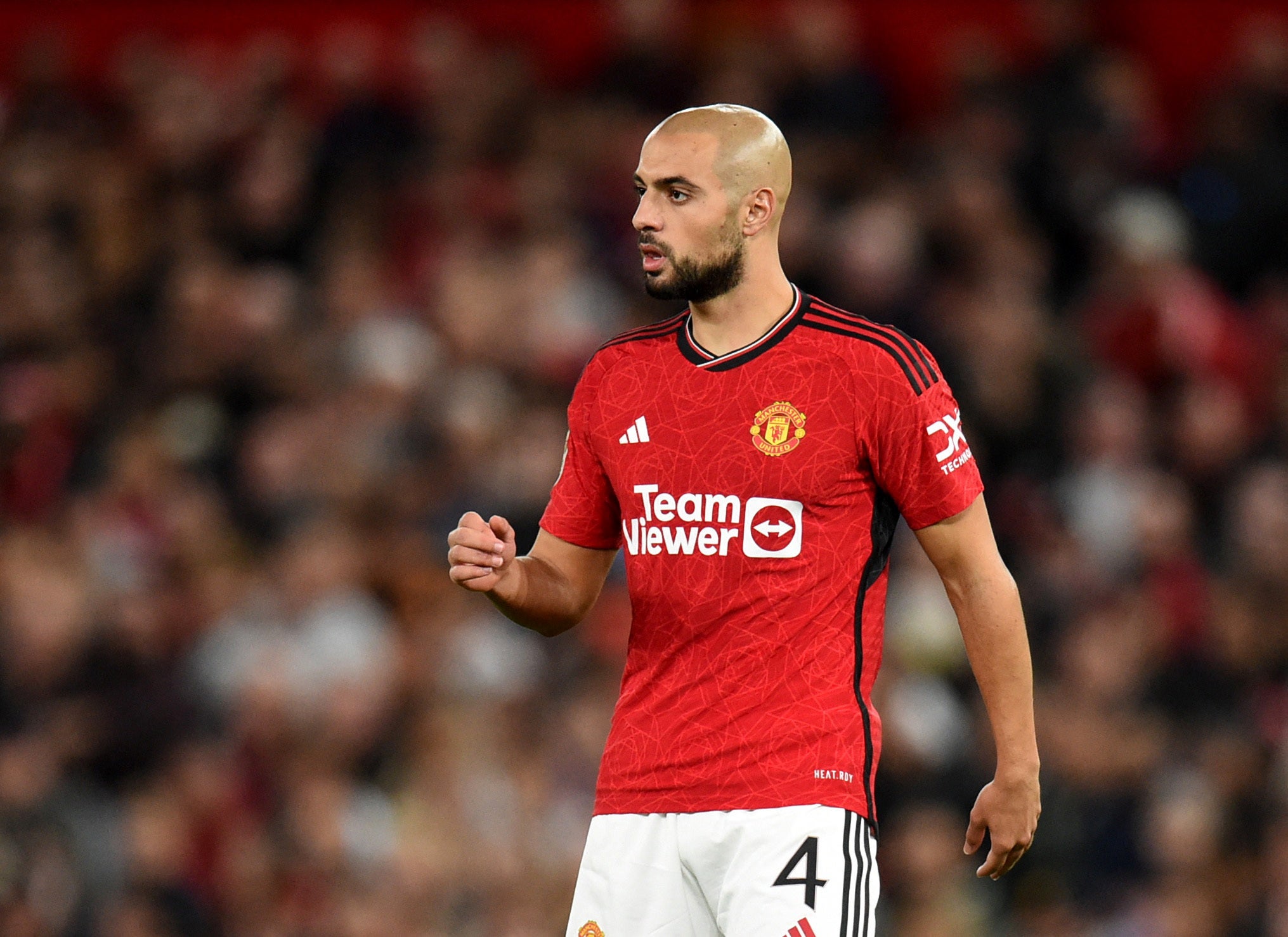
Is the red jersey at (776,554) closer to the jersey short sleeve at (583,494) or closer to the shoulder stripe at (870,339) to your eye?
the shoulder stripe at (870,339)

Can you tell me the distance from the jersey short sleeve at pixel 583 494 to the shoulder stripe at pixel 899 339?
58 cm

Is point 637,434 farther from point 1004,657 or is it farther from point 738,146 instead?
point 1004,657

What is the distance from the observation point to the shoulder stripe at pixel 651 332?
455 centimetres

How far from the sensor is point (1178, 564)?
941 cm

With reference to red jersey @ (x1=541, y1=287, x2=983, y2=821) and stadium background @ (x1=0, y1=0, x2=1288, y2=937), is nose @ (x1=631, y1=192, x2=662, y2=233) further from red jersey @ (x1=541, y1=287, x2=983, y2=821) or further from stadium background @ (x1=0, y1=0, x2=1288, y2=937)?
stadium background @ (x1=0, y1=0, x2=1288, y2=937)

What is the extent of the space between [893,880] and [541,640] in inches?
78.6

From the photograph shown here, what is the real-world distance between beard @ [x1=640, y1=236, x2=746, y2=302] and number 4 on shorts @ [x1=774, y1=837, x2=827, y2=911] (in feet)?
3.82

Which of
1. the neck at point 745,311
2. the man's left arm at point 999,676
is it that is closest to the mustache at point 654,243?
the neck at point 745,311

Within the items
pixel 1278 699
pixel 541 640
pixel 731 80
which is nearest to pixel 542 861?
pixel 541 640

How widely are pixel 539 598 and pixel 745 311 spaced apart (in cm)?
78

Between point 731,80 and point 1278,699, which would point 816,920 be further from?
point 731,80

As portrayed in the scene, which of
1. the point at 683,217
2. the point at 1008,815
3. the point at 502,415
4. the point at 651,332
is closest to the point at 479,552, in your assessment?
the point at 651,332

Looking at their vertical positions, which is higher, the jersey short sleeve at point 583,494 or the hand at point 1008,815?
the jersey short sleeve at point 583,494

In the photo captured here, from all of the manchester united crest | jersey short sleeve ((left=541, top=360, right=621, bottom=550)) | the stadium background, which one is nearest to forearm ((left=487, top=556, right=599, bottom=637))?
jersey short sleeve ((left=541, top=360, right=621, bottom=550))
